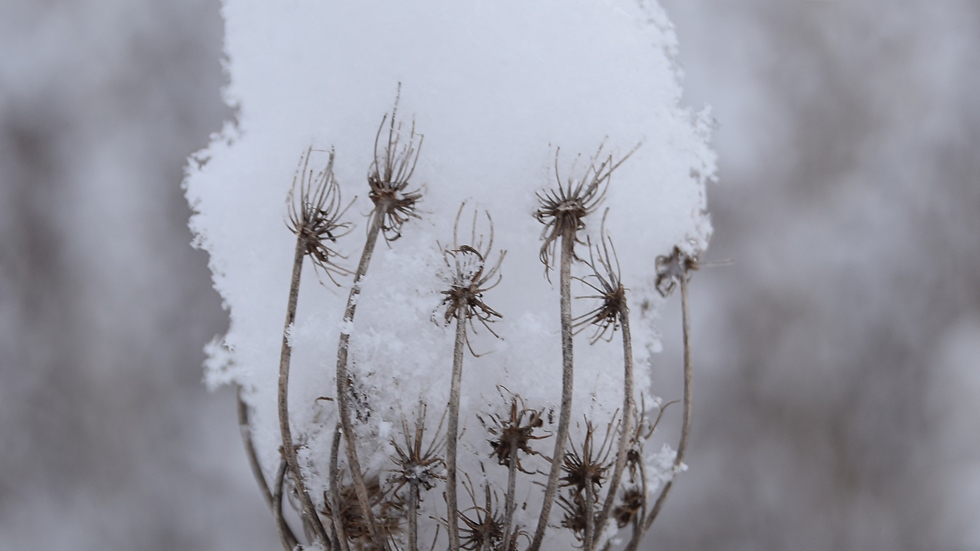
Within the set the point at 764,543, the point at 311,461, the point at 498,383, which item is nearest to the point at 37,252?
the point at 311,461

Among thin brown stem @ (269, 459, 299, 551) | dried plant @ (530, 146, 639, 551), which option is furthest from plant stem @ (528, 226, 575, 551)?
thin brown stem @ (269, 459, 299, 551)

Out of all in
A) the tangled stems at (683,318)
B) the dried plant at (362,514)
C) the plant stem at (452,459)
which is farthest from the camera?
the tangled stems at (683,318)

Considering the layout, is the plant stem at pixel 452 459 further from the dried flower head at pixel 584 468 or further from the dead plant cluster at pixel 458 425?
the dried flower head at pixel 584 468

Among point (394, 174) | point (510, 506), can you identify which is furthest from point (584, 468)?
point (394, 174)

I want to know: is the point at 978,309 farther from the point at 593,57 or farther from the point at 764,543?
the point at 593,57

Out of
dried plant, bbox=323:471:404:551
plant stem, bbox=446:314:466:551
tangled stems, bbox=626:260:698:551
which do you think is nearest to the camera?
plant stem, bbox=446:314:466:551

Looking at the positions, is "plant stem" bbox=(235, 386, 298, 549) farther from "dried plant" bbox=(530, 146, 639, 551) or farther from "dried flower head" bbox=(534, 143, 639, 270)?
"dried flower head" bbox=(534, 143, 639, 270)

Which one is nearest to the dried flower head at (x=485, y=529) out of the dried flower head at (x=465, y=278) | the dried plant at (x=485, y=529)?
the dried plant at (x=485, y=529)
